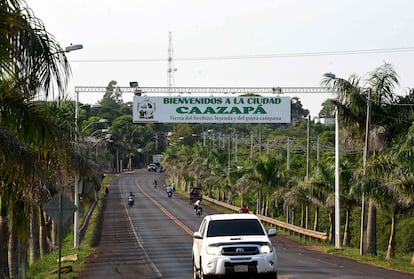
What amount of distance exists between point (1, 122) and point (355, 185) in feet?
79.8

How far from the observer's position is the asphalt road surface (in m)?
25.5

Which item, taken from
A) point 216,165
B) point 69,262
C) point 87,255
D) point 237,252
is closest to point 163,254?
point 87,255

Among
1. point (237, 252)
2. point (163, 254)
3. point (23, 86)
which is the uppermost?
point (23, 86)

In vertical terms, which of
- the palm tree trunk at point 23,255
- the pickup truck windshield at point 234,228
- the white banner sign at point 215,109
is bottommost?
the palm tree trunk at point 23,255

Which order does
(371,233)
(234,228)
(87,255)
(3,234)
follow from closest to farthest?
(234,228) → (3,234) → (87,255) → (371,233)

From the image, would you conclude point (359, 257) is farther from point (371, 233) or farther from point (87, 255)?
point (87, 255)

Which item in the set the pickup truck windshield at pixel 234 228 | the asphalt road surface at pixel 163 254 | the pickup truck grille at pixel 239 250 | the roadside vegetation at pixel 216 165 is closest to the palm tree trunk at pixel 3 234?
the roadside vegetation at pixel 216 165

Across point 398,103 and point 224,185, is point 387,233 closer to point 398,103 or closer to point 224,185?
point 398,103

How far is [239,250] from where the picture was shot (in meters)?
17.8

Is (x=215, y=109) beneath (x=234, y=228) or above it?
above

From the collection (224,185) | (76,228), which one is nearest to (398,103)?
(76,228)

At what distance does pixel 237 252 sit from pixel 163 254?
56.0ft

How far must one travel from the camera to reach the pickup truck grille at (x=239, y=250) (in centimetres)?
1773

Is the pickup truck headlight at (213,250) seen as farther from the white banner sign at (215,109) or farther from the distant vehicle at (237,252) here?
the white banner sign at (215,109)
